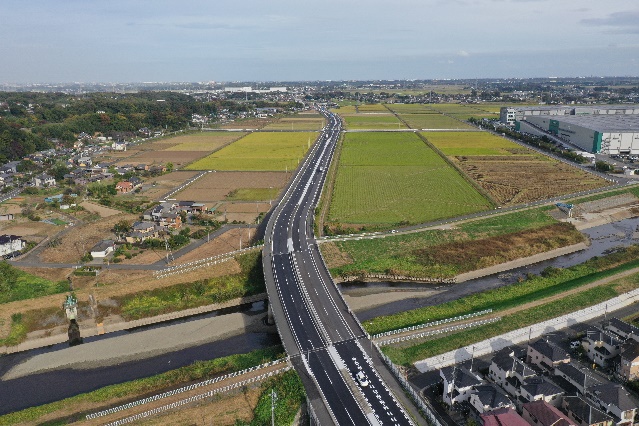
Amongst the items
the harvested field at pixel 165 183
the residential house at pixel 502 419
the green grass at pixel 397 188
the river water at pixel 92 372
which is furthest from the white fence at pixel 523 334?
the harvested field at pixel 165 183

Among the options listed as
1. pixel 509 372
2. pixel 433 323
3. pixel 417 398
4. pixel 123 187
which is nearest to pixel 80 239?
pixel 123 187

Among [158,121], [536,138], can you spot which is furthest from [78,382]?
[158,121]

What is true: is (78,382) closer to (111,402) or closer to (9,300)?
(111,402)

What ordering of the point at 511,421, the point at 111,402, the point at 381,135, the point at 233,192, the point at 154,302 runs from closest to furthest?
1. the point at 511,421
2. the point at 111,402
3. the point at 154,302
4. the point at 233,192
5. the point at 381,135

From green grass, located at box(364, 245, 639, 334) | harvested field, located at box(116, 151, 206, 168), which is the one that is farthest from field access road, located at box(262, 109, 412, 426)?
harvested field, located at box(116, 151, 206, 168)

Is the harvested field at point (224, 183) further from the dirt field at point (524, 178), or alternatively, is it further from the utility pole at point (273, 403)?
the utility pole at point (273, 403)
